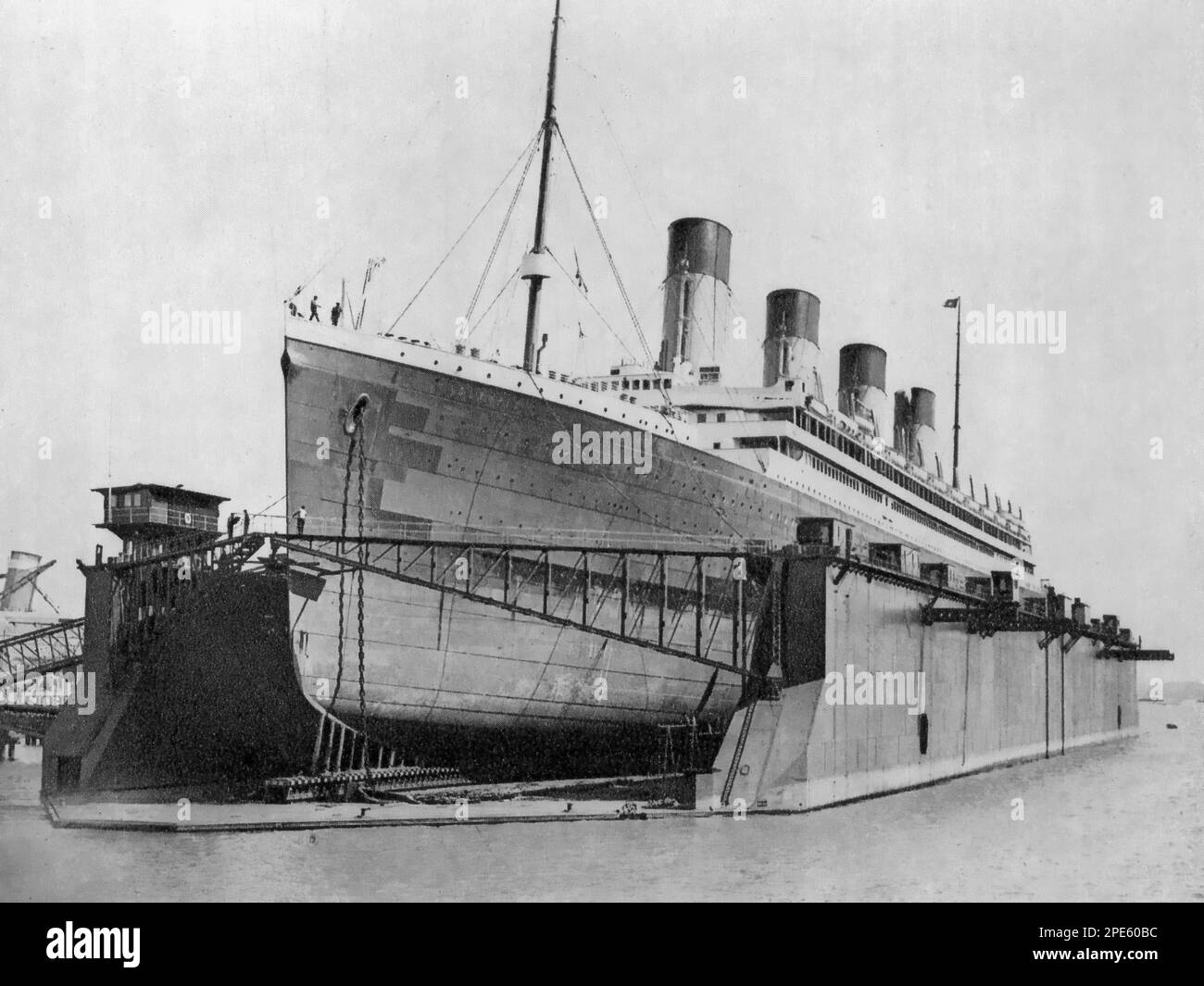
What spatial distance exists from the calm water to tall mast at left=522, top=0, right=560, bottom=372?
943cm

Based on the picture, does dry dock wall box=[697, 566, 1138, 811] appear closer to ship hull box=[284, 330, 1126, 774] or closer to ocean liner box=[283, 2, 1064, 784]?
ship hull box=[284, 330, 1126, 774]

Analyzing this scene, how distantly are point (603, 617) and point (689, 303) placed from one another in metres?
11.7

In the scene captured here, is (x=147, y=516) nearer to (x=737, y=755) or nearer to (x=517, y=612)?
(x=517, y=612)

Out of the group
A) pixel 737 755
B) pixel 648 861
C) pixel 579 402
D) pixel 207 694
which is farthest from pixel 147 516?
pixel 648 861

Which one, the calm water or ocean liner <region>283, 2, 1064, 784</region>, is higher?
ocean liner <region>283, 2, 1064, 784</region>

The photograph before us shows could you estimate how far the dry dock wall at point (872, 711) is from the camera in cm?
1894

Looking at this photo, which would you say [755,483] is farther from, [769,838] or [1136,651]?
[1136,651]

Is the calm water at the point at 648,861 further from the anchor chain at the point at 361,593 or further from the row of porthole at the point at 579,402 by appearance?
the row of porthole at the point at 579,402

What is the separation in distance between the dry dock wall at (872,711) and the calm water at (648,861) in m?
0.70

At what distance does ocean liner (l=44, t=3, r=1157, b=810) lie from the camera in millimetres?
19938

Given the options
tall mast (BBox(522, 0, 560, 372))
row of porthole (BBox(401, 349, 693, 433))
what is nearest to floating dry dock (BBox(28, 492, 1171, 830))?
row of porthole (BBox(401, 349, 693, 433))

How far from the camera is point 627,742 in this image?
22.8 metres

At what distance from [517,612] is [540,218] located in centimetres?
773
